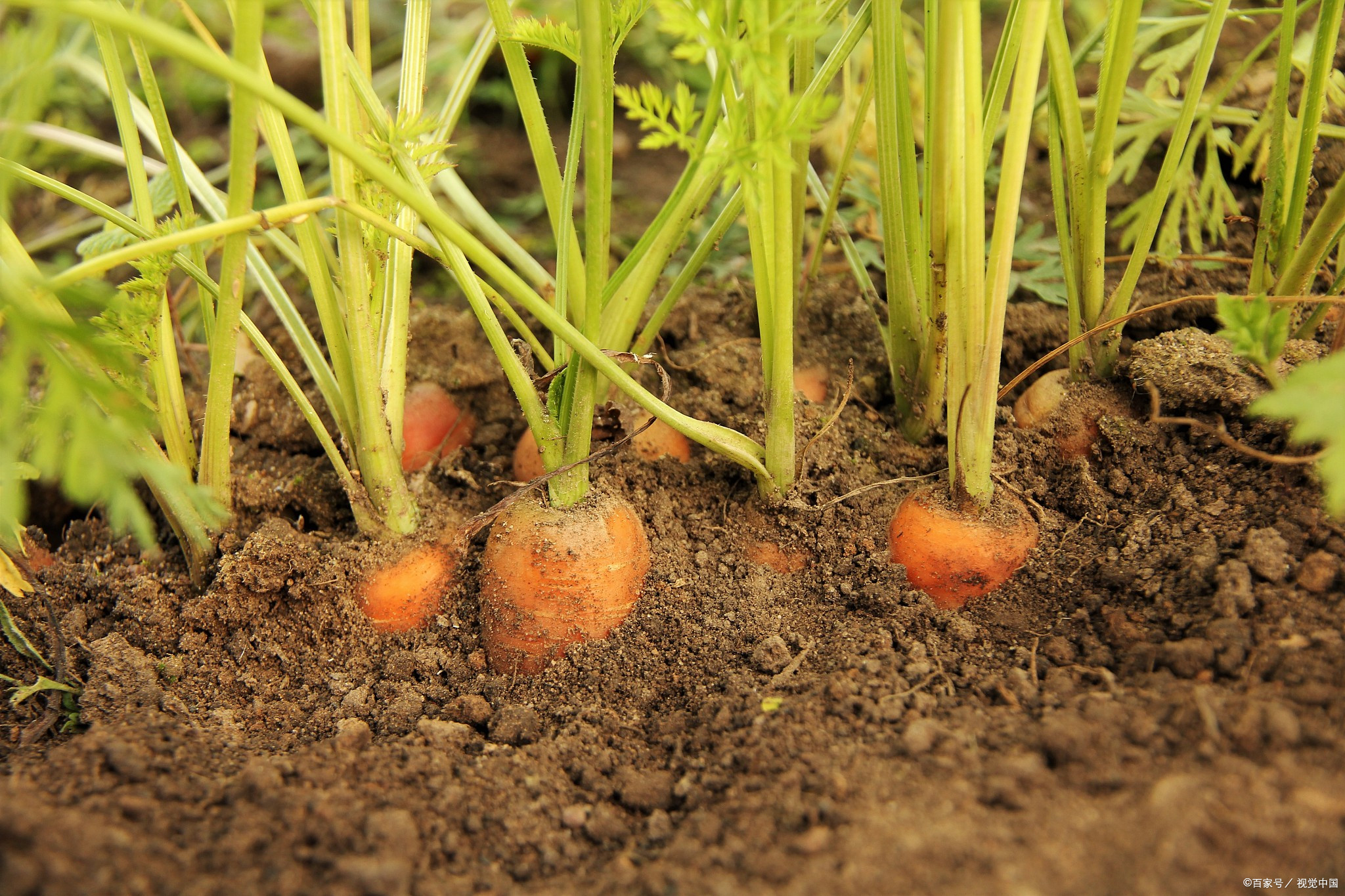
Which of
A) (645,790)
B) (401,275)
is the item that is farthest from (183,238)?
(645,790)

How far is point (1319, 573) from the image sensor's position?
98 cm

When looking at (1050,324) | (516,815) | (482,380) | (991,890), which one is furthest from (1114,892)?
(482,380)

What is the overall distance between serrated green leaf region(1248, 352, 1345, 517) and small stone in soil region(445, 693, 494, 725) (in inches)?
37.6

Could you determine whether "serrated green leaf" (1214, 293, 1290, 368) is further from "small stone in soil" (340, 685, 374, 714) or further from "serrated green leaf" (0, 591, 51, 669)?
"serrated green leaf" (0, 591, 51, 669)

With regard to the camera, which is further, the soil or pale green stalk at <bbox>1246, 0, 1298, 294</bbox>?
pale green stalk at <bbox>1246, 0, 1298, 294</bbox>

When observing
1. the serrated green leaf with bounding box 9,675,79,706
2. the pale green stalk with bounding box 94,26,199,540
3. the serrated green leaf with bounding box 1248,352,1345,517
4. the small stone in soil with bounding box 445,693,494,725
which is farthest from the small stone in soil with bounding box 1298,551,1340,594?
the serrated green leaf with bounding box 9,675,79,706

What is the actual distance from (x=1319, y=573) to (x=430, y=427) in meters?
1.31

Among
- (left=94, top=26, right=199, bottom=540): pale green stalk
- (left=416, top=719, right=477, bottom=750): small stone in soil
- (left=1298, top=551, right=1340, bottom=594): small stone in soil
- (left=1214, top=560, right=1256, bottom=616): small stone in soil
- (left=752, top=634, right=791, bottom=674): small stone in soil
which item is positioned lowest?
(left=416, top=719, right=477, bottom=750): small stone in soil

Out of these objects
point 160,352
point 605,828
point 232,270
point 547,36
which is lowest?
point 605,828

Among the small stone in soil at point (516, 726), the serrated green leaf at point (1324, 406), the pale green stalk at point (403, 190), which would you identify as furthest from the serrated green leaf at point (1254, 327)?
the small stone in soil at point (516, 726)

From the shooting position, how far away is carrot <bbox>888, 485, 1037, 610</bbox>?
117 centimetres

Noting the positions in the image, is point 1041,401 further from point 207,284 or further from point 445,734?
point 207,284

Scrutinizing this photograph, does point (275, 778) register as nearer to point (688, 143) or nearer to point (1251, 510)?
point (688, 143)

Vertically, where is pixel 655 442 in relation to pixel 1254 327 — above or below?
below
